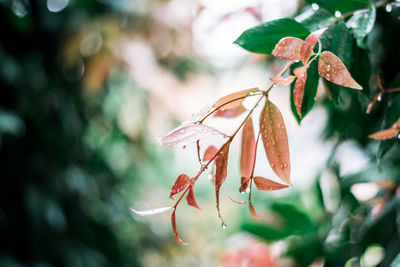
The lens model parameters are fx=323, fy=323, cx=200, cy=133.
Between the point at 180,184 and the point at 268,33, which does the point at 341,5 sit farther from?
the point at 180,184

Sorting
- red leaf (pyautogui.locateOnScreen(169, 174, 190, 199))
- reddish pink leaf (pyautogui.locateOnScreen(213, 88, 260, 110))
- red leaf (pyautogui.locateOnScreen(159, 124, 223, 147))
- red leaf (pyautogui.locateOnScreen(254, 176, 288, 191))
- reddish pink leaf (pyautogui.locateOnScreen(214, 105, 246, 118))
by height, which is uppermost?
reddish pink leaf (pyautogui.locateOnScreen(213, 88, 260, 110))

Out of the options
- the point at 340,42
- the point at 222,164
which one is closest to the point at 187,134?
the point at 222,164

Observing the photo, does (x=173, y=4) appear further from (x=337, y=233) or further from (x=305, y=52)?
(x=305, y=52)

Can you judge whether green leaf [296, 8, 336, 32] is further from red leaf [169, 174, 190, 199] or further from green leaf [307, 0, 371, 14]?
red leaf [169, 174, 190, 199]

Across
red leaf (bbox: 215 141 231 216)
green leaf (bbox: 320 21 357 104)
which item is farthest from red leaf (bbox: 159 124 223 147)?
green leaf (bbox: 320 21 357 104)

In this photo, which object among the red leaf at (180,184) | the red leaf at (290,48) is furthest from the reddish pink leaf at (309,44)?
the red leaf at (180,184)

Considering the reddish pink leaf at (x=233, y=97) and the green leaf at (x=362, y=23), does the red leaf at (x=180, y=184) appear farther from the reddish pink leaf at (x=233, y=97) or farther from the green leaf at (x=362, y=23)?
the green leaf at (x=362, y=23)
